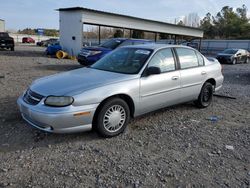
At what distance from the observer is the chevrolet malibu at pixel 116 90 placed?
374cm

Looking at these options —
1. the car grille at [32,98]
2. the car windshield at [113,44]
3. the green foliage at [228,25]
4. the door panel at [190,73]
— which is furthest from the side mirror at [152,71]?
the green foliage at [228,25]

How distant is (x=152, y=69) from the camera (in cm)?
453

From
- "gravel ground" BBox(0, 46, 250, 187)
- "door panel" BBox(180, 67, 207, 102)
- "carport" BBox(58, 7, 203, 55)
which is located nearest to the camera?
"gravel ground" BBox(0, 46, 250, 187)

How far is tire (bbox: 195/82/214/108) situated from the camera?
600cm

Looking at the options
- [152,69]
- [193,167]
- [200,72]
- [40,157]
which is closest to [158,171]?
[193,167]

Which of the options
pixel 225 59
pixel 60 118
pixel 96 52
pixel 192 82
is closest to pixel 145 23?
pixel 225 59

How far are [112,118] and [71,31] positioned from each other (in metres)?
17.9

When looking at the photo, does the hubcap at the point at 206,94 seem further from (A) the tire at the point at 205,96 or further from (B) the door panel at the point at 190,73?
(B) the door panel at the point at 190,73

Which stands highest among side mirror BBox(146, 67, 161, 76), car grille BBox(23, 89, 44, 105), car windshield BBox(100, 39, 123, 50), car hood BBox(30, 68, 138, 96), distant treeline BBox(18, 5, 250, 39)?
distant treeline BBox(18, 5, 250, 39)

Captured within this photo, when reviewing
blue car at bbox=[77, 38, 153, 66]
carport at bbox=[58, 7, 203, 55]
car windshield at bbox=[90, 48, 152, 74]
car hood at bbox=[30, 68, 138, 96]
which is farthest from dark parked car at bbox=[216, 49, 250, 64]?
car hood at bbox=[30, 68, 138, 96]

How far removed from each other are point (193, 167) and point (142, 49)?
2609 millimetres

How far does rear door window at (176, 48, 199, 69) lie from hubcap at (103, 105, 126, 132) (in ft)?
6.28

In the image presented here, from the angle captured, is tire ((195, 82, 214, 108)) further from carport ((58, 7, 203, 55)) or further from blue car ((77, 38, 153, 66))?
carport ((58, 7, 203, 55))

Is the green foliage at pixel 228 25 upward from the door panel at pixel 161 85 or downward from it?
upward
